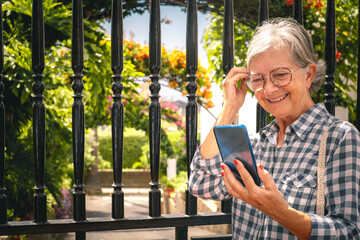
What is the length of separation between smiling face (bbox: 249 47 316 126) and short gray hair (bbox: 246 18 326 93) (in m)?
0.02

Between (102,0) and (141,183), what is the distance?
45.8 ft

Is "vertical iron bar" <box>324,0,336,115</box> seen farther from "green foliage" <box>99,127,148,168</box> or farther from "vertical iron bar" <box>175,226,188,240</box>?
"green foliage" <box>99,127,148,168</box>

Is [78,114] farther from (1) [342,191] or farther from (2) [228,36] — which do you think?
(1) [342,191]

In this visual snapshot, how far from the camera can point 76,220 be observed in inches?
53.1

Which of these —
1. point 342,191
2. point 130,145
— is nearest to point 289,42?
point 342,191

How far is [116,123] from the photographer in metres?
1.37

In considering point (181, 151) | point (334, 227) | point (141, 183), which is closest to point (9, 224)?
point (334, 227)

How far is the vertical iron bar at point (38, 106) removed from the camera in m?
1.31

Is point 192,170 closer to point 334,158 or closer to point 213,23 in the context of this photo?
point 334,158

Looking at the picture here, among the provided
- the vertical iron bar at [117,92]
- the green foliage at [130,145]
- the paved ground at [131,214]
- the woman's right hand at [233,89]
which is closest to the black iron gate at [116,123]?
the vertical iron bar at [117,92]

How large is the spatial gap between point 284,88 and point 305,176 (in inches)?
10.1

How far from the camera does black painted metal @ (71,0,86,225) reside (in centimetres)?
133

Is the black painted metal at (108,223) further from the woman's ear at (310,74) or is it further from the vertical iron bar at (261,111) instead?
the woman's ear at (310,74)

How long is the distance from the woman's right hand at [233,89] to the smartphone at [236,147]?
0.34 meters
